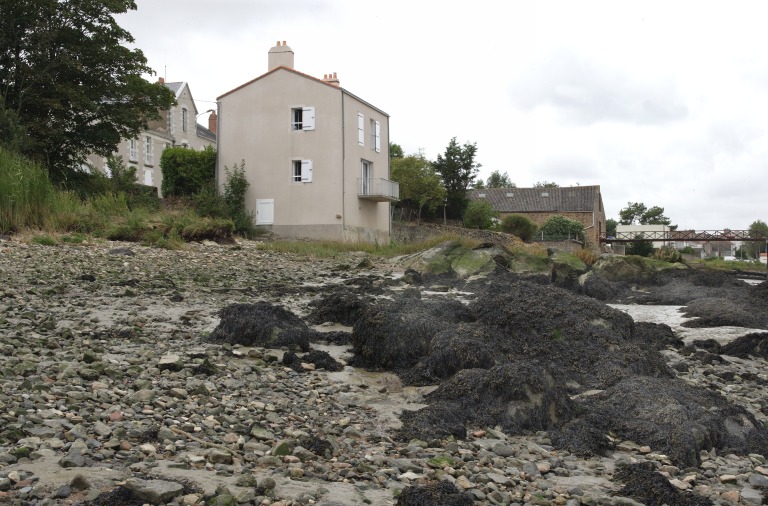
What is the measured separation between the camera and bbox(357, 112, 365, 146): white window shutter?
1344 inches

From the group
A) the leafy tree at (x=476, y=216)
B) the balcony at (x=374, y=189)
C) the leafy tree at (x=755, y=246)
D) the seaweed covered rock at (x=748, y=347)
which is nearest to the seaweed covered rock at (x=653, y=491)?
the seaweed covered rock at (x=748, y=347)

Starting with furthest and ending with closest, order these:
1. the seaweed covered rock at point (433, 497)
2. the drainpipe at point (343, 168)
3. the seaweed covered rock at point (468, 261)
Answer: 1. the drainpipe at point (343, 168)
2. the seaweed covered rock at point (468, 261)
3. the seaweed covered rock at point (433, 497)

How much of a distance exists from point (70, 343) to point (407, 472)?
4232 mm

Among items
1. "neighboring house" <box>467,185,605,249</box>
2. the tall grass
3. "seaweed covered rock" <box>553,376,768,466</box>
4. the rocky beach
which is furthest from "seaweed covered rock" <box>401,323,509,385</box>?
"neighboring house" <box>467,185,605,249</box>

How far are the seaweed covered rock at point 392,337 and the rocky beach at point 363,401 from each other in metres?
0.03

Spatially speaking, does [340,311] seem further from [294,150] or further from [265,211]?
[294,150]

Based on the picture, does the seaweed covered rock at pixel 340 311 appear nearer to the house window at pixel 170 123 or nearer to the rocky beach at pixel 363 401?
the rocky beach at pixel 363 401

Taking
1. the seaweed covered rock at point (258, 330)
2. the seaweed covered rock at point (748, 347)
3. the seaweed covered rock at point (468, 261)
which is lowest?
the seaweed covered rock at point (748, 347)

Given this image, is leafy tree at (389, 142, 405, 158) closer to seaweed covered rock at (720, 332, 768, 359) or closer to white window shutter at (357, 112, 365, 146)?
white window shutter at (357, 112, 365, 146)

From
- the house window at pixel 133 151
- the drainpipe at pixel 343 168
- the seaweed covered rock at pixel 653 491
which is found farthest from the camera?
the house window at pixel 133 151

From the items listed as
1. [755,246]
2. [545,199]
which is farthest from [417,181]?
[755,246]

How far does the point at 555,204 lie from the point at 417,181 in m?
25.7

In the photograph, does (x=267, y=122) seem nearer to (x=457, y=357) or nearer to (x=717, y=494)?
(x=457, y=357)

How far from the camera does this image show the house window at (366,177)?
34.1 meters
